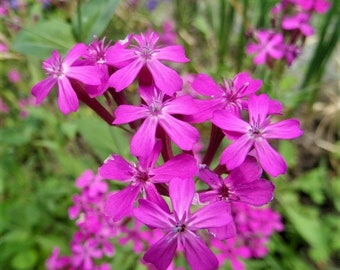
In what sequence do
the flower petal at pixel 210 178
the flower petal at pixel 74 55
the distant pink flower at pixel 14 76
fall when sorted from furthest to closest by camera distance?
the distant pink flower at pixel 14 76, the flower petal at pixel 74 55, the flower petal at pixel 210 178

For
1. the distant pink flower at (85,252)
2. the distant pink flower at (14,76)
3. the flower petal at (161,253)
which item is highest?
the distant pink flower at (14,76)

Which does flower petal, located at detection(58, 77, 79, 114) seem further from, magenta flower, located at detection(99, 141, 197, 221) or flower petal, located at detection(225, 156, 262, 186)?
flower petal, located at detection(225, 156, 262, 186)

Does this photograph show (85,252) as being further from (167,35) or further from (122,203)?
(167,35)

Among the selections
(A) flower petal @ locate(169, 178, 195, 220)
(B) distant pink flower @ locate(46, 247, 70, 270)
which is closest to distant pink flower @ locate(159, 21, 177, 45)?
(B) distant pink flower @ locate(46, 247, 70, 270)

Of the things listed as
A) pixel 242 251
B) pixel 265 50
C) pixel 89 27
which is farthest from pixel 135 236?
pixel 265 50

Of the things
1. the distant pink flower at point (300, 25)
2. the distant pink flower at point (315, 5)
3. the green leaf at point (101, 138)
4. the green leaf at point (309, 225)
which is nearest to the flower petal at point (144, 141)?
the green leaf at point (101, 138)

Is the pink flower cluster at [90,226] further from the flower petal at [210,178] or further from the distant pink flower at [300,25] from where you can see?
the distant pink flower at [300,25]

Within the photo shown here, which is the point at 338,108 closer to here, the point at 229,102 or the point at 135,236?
the point at 135,236

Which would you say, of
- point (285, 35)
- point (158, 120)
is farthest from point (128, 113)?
point (285, 35)

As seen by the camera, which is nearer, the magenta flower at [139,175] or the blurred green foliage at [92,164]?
the magenta flower at [139,175]
